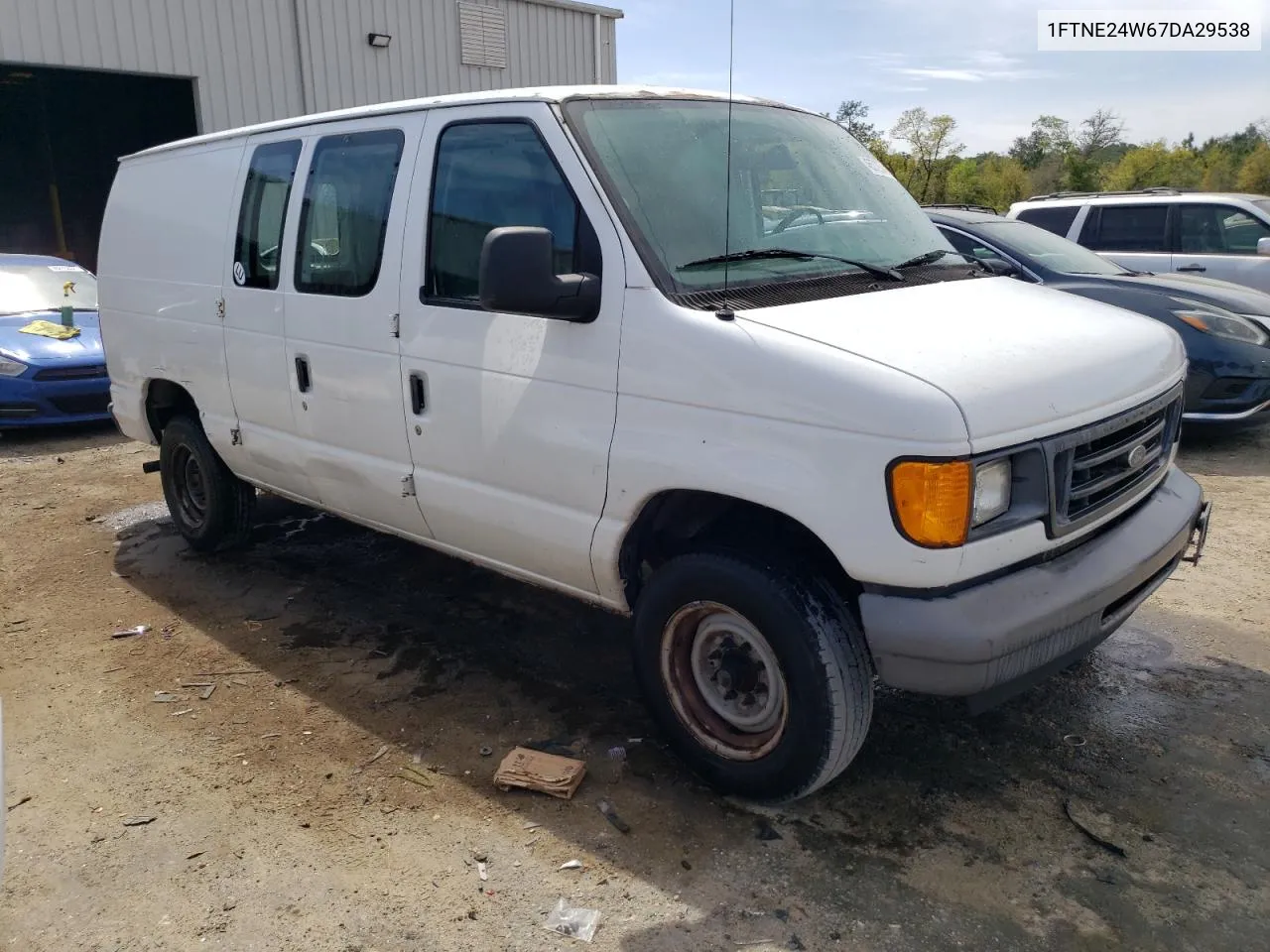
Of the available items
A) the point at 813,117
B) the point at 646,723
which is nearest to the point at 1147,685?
the point at 646,723

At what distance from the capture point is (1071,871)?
2818mm

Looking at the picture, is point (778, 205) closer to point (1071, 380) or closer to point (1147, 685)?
point (1071, 380)

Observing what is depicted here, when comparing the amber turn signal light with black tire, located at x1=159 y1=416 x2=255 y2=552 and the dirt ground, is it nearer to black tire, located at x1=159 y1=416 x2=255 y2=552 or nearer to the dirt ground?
the dirt ground

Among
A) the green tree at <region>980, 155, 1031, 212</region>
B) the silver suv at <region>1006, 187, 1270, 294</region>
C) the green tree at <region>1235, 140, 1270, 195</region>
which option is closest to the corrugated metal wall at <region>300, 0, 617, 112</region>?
the silver suv at <region>1006, 187, 1270, 294</region>

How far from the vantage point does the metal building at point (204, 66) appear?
1212 cm

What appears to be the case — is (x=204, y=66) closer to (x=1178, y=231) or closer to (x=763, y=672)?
(x=1178, y=231)

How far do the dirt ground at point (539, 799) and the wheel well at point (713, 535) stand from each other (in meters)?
0.70

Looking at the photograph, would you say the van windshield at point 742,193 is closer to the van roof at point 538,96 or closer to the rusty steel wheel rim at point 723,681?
the van roof at point 538,96

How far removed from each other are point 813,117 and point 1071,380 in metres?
1.92

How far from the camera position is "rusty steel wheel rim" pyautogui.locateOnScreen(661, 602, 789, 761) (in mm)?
3059

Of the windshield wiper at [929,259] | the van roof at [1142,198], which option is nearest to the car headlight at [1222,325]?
the van roof at [1142,198]

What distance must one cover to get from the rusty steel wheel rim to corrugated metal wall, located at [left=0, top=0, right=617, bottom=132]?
12.0m

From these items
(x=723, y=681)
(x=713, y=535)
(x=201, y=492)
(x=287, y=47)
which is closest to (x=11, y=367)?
(x=201, y=492)

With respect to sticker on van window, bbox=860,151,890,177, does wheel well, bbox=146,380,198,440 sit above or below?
below
